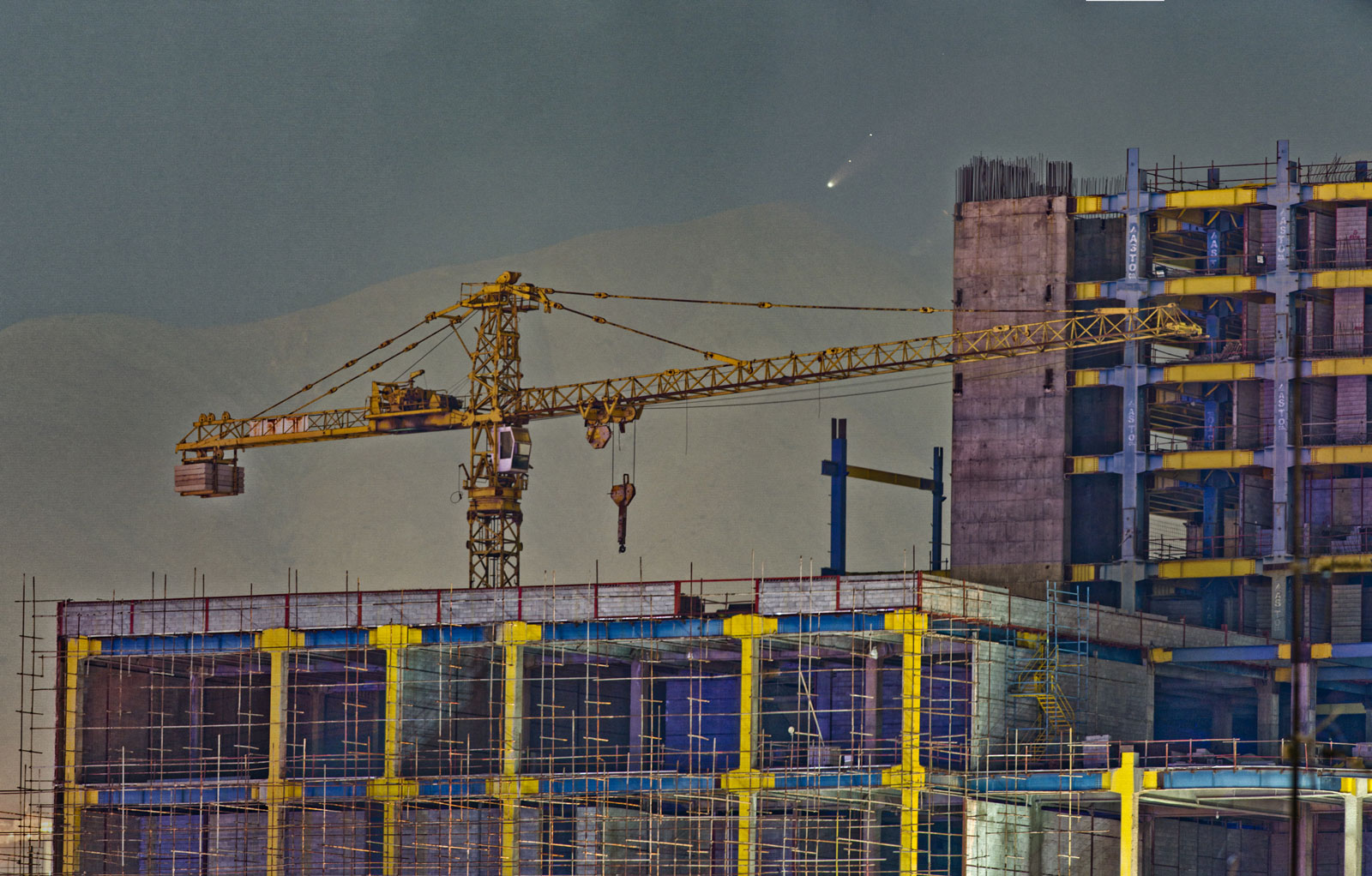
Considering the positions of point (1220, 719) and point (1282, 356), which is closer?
point (1220, 719)

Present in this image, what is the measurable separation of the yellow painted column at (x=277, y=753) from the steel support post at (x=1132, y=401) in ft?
120

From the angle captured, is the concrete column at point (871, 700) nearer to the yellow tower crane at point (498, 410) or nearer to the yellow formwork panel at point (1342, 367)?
the yellow formwork panel at point (1342, 367)

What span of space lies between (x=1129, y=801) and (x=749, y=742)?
1261 centimetres

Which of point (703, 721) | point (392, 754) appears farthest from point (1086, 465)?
point (392, 754)

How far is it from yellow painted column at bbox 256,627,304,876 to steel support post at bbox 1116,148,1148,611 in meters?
36.6

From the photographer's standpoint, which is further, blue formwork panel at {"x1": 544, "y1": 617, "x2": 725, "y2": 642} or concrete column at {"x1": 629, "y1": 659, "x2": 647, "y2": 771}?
concrete column at {"x1": 629, "y1": 659, "x2": 647, "y2": 771}

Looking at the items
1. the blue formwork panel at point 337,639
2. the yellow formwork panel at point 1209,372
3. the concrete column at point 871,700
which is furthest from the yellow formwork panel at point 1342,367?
the blue formwork panel at point 337,639

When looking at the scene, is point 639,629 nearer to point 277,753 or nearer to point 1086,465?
point 277,753

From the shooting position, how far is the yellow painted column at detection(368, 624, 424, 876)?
2805 inches

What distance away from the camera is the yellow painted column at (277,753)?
72.9 metres

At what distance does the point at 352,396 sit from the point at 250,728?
182 feet

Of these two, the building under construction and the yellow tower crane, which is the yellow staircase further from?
the yellow tower crane

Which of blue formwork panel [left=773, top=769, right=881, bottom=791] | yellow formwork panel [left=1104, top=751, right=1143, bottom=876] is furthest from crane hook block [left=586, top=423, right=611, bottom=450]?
yellow formwork panel [left=1104, top=751, right=1143, bottom=876]

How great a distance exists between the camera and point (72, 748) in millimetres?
77250
